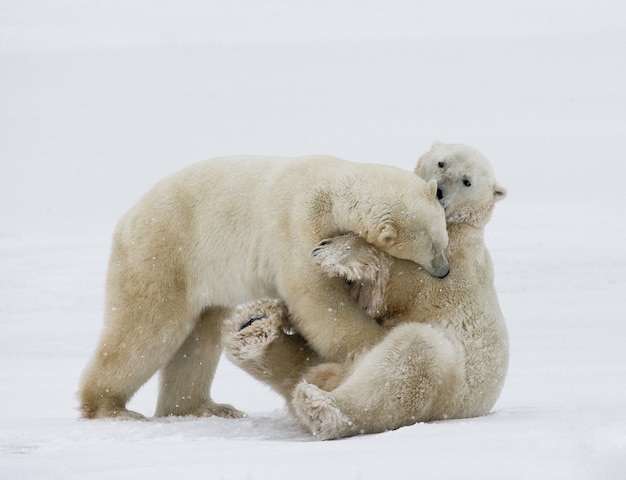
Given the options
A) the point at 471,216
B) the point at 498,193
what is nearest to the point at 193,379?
the point at 471,216

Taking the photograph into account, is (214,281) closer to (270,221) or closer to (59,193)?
(270,221)

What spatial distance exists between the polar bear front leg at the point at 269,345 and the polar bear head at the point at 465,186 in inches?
38.7

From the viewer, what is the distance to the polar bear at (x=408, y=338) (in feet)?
14.7

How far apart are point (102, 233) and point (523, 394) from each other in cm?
1274

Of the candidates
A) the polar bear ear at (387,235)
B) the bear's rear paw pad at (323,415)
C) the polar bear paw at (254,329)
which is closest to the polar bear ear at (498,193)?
the polar bear ear at (387,235)

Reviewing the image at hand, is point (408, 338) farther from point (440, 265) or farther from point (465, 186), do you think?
point (465, 186)

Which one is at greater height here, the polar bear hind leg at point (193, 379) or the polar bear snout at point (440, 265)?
the polar bear snout at point (440, 265)

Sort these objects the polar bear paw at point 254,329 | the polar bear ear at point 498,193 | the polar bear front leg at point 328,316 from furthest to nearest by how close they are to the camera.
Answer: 1. the polar bear ear at point 498,193
2. the polar bear paw at point 254,329
3. the polar bear front leg at point 328,316

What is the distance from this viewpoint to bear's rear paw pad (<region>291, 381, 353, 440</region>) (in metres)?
4.39

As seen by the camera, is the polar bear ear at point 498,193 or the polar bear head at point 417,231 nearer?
the polar bear head at point 417,231

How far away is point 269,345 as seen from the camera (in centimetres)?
508

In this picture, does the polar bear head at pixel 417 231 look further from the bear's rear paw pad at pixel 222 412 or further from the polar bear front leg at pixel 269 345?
the bear's rear paw pad at pixel 222 412

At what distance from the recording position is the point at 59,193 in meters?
23.2

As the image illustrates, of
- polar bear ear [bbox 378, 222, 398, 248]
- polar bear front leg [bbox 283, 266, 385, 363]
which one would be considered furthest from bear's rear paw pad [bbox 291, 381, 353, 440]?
polar bear ear [bbox 378, 222, 398, 248]
